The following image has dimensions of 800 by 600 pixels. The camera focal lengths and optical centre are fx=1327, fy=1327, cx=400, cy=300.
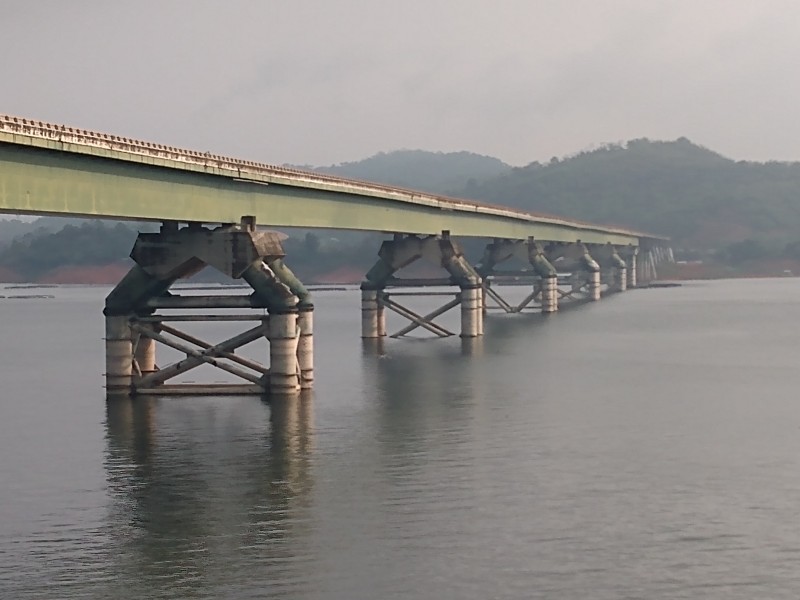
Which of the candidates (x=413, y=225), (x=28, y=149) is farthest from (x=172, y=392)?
(x=413, y=225)

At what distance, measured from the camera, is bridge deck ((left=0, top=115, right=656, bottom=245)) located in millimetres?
48906

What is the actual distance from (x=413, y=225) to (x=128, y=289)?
42.0 metres

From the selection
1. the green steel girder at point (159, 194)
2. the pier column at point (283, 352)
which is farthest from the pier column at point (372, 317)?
the pier column at point (283, 352)

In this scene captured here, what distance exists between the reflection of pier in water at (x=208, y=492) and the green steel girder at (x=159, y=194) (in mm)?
9914

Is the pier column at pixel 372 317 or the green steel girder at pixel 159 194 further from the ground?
the green steel girder at pixel 159 194

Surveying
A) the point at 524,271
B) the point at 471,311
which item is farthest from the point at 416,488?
the point at 524,271

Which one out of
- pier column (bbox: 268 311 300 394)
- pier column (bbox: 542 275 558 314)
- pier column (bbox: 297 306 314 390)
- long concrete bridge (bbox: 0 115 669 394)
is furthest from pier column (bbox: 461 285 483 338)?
pier column (bbox: 268 311 300 394)

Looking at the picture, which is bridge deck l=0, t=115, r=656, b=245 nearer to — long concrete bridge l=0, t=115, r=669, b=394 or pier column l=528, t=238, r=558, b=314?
long concrete bridge l=0, t=115, r=669, b=394

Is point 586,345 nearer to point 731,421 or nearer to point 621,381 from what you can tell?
point 621,381

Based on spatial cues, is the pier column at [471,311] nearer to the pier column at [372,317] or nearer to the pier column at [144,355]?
the pier column at [372,317]

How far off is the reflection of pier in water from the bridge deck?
991 centimetres

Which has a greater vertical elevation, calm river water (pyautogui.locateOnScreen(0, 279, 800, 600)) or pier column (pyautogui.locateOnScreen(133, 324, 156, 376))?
pier column (pyautogui.locateOnScreen(133, 324, 156, 376))

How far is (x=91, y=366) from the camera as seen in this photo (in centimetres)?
9700

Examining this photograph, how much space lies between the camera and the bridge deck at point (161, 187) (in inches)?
1925
